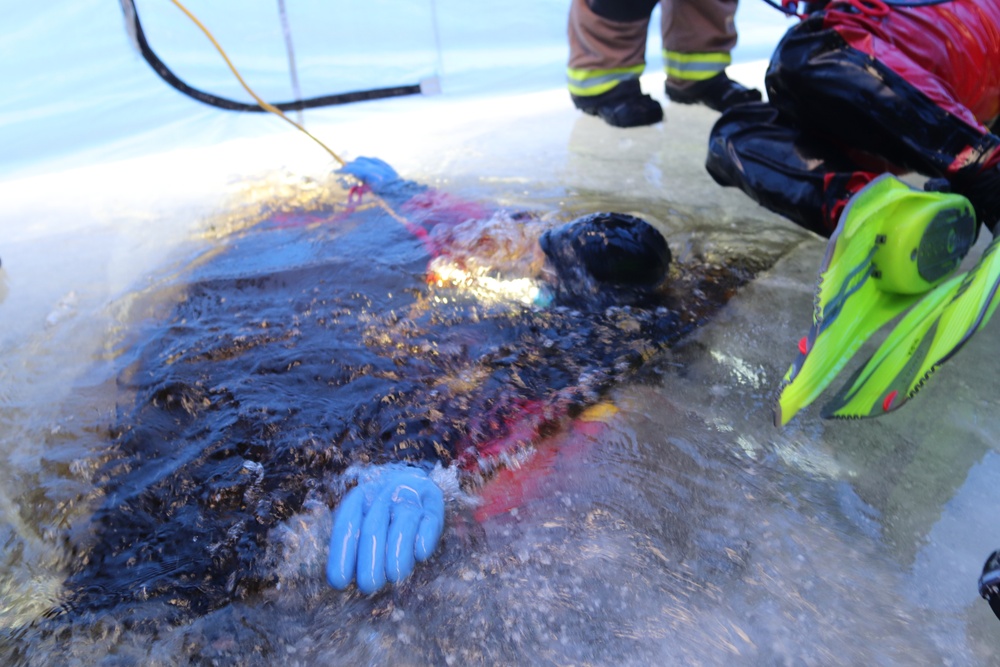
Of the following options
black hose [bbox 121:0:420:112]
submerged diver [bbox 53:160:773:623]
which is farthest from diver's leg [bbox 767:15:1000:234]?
black hose [bbox 121:0:420:112]

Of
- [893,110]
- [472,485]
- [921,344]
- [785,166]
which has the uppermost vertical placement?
A: [893,110]

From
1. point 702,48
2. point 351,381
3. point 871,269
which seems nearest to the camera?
point 871,269

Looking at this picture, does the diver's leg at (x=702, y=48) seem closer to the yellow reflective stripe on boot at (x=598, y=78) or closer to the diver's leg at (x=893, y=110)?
the yellow reflective stripe on boot at (x=598, y=78)

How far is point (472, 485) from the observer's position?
48.1 inches

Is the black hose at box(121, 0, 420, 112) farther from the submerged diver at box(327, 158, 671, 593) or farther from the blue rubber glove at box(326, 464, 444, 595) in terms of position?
the blue rubber glove at box(326, 464, 444, 595)

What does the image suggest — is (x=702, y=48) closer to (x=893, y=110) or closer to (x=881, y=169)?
(x=881, y=169)

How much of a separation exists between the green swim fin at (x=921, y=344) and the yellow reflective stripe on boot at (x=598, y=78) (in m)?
2.12

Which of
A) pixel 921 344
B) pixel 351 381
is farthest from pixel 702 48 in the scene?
pixel 351 381

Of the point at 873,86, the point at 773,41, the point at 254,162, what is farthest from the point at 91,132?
the point at 773,41

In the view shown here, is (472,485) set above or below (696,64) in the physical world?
below

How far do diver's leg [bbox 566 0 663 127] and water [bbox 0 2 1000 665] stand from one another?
1.20m

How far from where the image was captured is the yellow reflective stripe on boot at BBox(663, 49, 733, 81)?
3.07 meters

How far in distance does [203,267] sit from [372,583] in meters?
1.43

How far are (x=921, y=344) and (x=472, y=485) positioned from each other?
2.96ft
